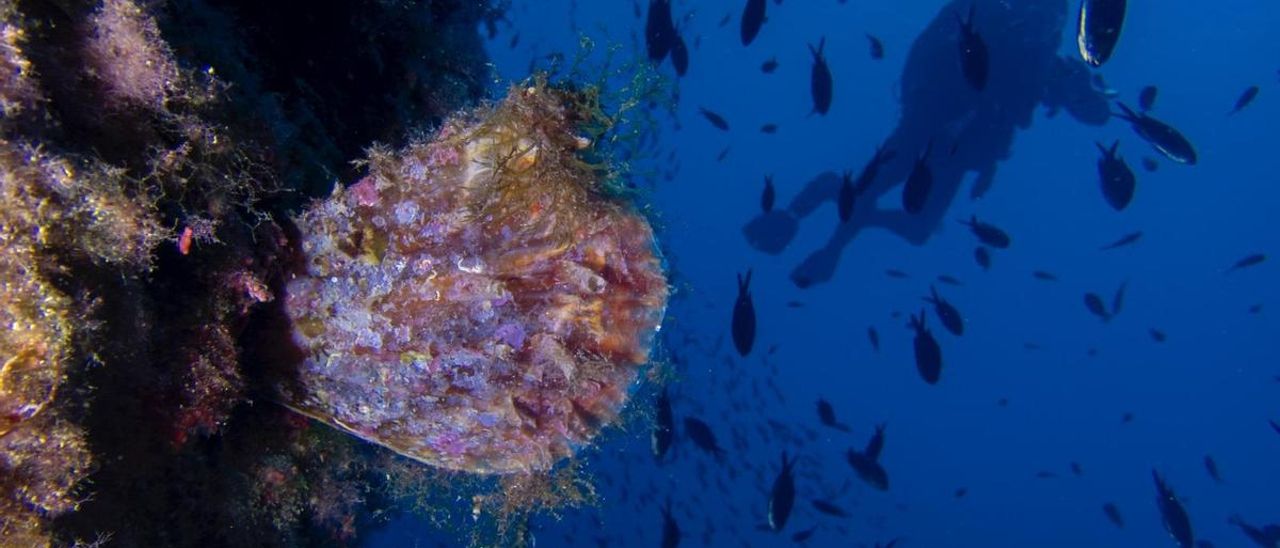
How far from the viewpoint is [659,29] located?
6445 mm

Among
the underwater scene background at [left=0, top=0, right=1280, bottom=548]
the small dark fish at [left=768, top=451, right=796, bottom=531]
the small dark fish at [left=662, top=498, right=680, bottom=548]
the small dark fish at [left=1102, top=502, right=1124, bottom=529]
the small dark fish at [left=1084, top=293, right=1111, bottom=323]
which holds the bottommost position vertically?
the underwater scene background at [left=0, top=0, right=1280, bottom=548]

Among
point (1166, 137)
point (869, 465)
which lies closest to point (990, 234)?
point (1166, 137)

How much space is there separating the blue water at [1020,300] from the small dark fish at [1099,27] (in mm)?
42071

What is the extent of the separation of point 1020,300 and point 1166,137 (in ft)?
321

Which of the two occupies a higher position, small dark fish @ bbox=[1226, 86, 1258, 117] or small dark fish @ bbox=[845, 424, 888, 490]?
small dark fish @ bbox=[1226, 86, 1258, 117]

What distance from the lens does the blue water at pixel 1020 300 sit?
62.1m

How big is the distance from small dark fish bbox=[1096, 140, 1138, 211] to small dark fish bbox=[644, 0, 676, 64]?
17.7ft

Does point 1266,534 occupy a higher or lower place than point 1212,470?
lower

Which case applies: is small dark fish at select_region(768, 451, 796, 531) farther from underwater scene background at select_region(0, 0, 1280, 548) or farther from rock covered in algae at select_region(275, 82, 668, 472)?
rock covered in algae at select_region(275, 82, 668, 472)

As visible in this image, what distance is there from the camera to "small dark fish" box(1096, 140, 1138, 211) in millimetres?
7637

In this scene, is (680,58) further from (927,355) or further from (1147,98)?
(1147,98)

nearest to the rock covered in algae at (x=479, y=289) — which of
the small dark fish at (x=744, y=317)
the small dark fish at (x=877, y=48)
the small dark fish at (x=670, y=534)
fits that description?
the small dark fish at (x=744, y=317)

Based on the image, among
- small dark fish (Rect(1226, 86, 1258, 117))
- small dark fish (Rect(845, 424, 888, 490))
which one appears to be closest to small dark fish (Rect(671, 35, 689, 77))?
small dark fish (Rect(845, 424, 888, 490))

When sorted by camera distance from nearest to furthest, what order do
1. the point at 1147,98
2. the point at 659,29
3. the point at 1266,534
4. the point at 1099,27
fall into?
the point at 1099,27, the point at 659,29, the point at 1147,98, the point at 1266,534
